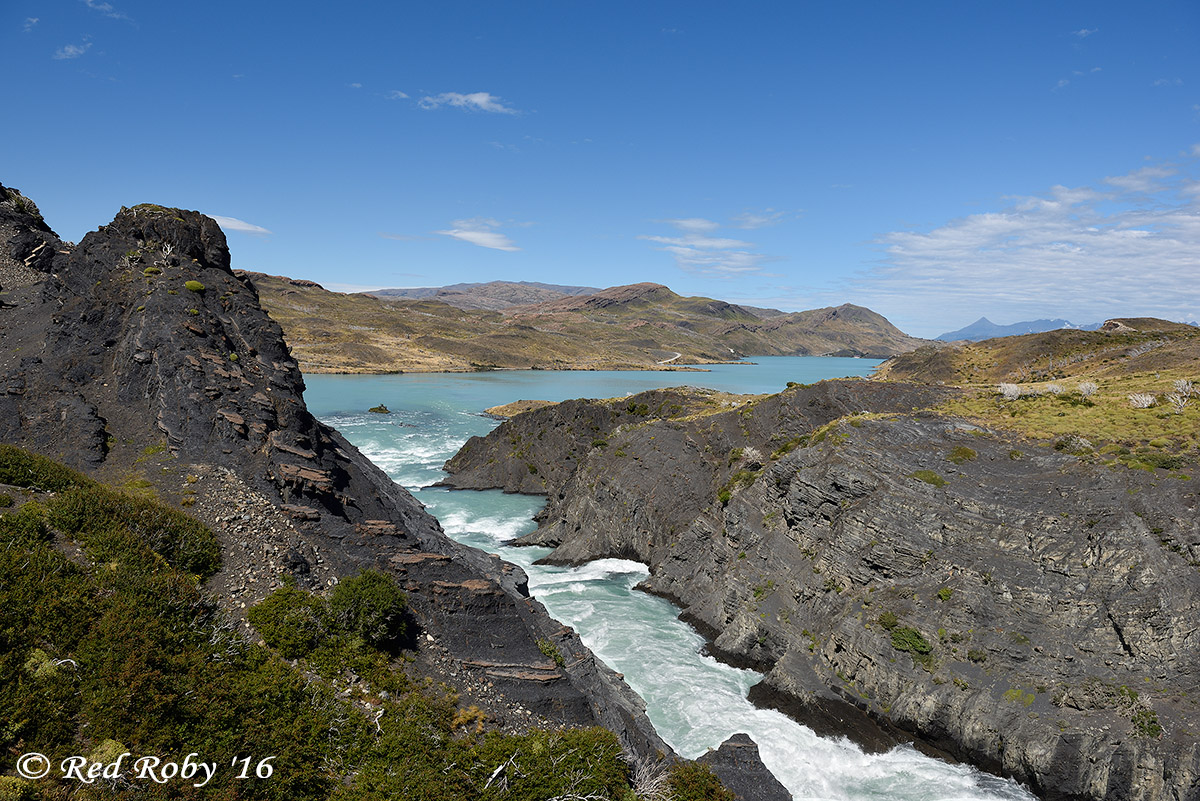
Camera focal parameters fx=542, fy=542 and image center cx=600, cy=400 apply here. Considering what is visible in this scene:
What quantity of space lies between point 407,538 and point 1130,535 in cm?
3462

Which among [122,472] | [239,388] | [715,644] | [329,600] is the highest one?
[239,388]

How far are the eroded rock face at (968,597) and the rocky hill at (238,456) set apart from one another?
13.4 meters

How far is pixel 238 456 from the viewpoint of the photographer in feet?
74.2

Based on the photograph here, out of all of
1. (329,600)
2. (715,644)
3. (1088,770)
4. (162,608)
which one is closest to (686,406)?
(715,644)

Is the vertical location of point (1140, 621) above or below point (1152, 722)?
above

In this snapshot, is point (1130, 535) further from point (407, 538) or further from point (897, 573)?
point (407, 538)

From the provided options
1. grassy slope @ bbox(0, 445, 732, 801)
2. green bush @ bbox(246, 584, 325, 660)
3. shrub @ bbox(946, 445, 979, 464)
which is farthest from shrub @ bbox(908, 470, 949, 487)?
green bush @ bbox(246, 584, 325, 660)

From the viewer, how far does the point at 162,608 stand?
1477cm

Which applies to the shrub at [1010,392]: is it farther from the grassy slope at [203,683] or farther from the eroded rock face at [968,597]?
Answer: the grassy slope at [203,683]

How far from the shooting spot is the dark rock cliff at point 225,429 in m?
19.6

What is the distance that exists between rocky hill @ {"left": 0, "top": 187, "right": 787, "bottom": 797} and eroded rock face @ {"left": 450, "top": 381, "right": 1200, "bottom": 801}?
1337 cm

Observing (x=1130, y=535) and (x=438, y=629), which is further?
(x=1130, y=535)

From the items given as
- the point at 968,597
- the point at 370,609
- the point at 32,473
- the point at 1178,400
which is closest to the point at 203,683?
the point at 370,609

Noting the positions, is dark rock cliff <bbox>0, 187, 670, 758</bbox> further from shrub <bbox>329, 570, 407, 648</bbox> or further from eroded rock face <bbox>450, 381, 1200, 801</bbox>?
eroded rock face <bbox>450, 381, 1200, 801</bbox>
